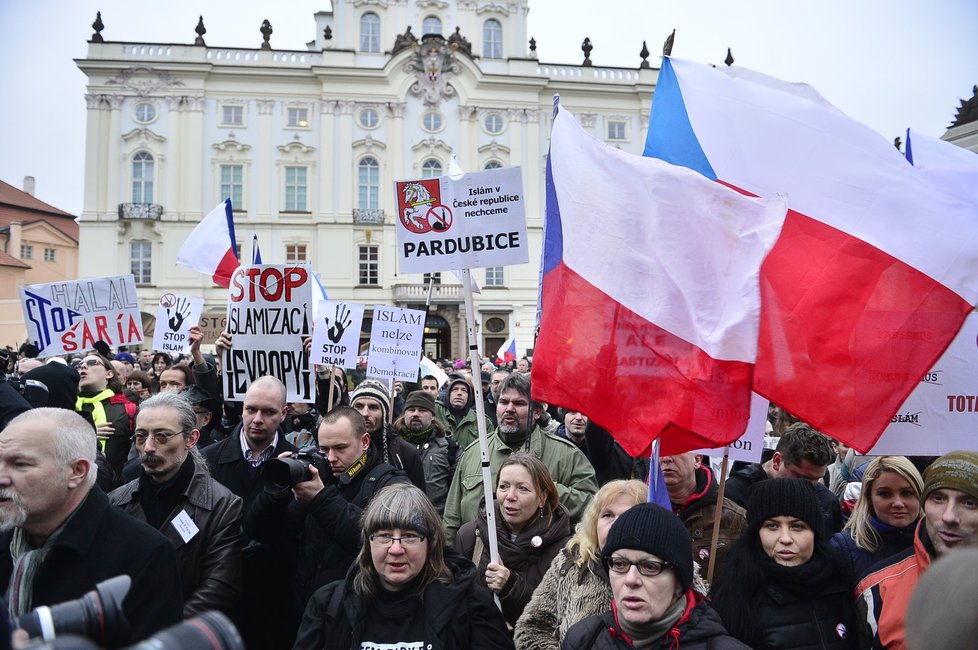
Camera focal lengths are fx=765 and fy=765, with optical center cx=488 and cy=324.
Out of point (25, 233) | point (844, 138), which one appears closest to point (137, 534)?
point (844, 138)

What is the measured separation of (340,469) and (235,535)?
2.28 ft

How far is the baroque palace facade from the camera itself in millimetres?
37312

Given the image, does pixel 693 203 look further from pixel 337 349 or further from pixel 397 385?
pixel 397 385

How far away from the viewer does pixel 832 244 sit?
3824 mm

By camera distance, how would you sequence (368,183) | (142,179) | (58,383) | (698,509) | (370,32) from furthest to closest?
(370,32) < (368,183) < (142,179) < (58,383) < (698,509)

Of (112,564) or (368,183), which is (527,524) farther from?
(368,183)

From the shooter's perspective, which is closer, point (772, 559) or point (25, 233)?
point (772, 559)

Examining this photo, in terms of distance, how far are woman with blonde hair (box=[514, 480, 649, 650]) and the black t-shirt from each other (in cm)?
52

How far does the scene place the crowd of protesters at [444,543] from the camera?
267cm

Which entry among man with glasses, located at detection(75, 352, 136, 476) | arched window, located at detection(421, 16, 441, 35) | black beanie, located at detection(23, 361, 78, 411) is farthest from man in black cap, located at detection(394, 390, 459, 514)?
arched window, located at detection(421, 16, 441, 35)

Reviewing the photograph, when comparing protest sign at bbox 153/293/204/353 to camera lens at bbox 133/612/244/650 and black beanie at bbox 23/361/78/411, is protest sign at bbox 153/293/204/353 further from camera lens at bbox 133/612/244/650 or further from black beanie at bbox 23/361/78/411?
camera lens at bbox 133/612/244/650

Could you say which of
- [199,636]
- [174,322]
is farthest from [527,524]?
[174,322]

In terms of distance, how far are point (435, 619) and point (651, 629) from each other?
2.88 ft

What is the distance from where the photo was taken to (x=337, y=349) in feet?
27.3
